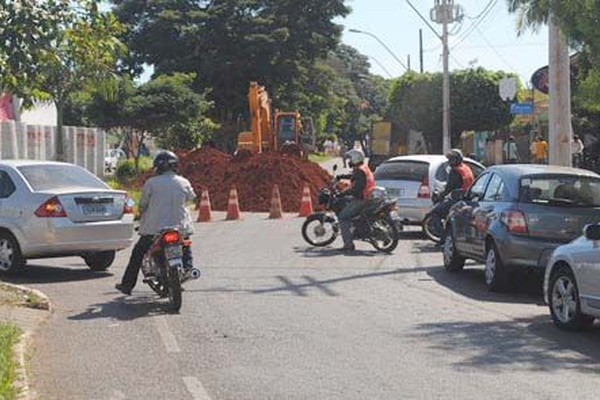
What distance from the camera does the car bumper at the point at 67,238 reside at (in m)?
13.3

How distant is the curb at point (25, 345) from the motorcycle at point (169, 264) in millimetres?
1190

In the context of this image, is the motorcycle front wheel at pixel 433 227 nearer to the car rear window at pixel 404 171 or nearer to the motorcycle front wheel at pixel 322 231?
the car rear window at pixel 404 171

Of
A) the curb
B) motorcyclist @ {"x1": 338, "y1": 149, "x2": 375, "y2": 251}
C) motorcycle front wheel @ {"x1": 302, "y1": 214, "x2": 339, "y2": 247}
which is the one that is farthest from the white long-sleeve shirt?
motorcycle front wheel @ {"x1": 302, "y1": 214, "x2": 339, "y2": 247}

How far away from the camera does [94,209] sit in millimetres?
13672

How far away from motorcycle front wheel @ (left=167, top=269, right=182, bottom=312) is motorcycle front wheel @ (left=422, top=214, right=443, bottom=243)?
7761 millimetres

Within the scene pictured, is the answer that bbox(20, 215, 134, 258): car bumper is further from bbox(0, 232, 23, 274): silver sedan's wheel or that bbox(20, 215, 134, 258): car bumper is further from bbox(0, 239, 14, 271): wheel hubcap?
bbox(0, 239, 14, 271): wheel hubcap

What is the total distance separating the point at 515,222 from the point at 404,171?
27.2 ft

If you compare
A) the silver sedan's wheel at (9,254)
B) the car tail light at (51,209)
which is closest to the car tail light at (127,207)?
the car tail light at (51,209)

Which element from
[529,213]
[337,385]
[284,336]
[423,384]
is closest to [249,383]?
[337,385]

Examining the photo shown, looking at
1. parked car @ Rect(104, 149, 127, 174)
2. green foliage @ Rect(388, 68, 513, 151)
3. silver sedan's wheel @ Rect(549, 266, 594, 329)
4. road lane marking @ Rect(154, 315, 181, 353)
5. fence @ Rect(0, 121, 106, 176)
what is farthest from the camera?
green foliage @ Rect(388, 68, 513, 151)

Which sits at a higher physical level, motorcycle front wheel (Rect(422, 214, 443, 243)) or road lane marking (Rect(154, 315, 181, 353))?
motorcycle front wheel (Rect(422, 214, 443, 243))

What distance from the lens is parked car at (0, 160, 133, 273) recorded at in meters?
13.3

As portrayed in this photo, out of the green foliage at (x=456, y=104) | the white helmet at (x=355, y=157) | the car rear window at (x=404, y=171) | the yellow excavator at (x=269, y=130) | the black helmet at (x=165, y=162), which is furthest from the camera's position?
the green foliage at (x=456, y=104)

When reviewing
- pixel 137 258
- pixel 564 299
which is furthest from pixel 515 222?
pixel 137 258
